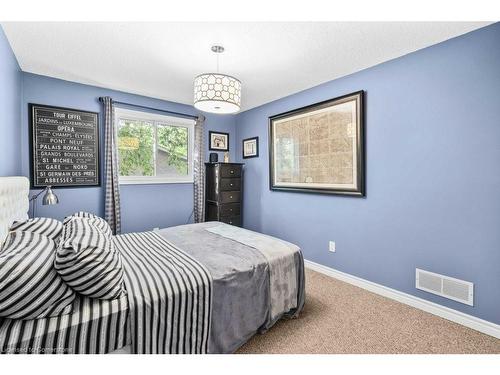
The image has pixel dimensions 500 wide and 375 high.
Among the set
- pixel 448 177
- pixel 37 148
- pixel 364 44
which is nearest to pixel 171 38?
A: pixel 364 44

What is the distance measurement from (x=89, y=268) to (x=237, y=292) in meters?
0.87

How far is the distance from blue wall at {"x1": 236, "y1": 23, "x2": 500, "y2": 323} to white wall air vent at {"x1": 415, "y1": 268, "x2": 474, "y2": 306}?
0.14ft

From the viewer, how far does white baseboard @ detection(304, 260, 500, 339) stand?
73.4 inches

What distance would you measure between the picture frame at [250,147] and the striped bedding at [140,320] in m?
2.60

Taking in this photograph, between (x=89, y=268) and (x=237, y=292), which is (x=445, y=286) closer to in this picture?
(x=237, y=292)

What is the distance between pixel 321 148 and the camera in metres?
3.01

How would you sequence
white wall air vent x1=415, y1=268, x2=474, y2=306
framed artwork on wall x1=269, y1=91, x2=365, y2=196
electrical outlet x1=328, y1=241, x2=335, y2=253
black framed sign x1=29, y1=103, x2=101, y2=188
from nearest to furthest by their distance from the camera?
white wall air vent x1=415, y1=268, x2=474, y2=306, framed artwork on wall x1=269, y1=91, x2=365, y2=196, black framed sign x1=29, y1=103, x2=101, y2=188, electrical outlet x1=328, y1=241, x2=335, y2=253

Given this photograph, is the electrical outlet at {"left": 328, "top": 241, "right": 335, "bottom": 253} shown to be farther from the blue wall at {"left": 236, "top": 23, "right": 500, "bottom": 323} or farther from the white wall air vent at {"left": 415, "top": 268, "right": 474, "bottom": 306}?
the white wall air vent at {"left": 415, "top": 268, "right": 474, "bottom": 306}

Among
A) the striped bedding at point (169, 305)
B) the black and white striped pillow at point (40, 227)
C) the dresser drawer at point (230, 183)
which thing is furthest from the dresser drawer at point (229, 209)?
the black and white striped pillow at point (40, 227)

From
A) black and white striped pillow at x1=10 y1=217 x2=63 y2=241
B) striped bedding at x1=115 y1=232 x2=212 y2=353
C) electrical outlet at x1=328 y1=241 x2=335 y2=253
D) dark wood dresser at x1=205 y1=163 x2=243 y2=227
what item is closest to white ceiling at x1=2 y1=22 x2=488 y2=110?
dark wood dresser at x1=205 y1=163 x2=243 y2=227

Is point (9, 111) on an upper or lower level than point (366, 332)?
upper

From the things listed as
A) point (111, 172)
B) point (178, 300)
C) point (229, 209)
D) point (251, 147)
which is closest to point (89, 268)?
point (178, 300)
